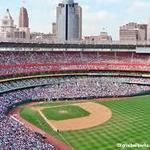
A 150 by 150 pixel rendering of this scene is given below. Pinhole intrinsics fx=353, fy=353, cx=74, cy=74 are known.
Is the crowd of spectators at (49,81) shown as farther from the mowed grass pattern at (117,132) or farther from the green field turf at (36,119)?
the mowed grass pattern at (117,132)

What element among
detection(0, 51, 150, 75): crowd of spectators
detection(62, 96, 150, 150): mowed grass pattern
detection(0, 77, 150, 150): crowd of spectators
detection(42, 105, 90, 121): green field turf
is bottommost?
detection(62, 96, 150, 150): mowed grass pattern

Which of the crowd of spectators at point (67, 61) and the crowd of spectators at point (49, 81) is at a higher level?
the crowd of spectators at point (67, 61)

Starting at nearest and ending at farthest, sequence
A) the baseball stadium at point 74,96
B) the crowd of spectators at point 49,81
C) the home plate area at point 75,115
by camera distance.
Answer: the baseball stadium at point 74,96, the home plate area at point 75,115, the crowd of spectators at point 49,81

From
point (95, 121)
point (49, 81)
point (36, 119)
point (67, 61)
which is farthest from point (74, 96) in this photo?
point (36, 119)

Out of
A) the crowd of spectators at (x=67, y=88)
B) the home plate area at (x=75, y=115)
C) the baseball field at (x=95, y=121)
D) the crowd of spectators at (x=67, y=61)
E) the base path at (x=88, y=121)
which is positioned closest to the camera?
the baseball field at (x=95, y=121)

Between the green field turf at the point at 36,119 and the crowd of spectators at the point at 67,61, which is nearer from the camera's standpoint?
the green field turf at the point at 36,119

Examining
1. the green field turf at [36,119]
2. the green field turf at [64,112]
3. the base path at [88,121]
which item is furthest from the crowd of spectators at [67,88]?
the base path at [88,121]

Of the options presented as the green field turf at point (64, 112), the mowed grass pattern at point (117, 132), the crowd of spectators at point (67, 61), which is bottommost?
the mowed grass pattern at point (117, 132)

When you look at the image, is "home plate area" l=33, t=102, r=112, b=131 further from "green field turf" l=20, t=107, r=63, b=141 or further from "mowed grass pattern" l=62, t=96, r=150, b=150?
"mowed grass pattern" l=62, t=96, r=150, b=150

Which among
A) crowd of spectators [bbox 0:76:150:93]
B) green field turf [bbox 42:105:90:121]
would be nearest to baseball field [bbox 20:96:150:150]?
green field turf [bbox 42:105:90:121]
